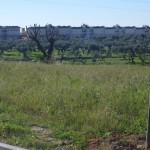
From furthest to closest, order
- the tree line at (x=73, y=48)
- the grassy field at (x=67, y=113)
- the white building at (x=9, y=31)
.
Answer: the white building at (x=9, y=31) < the tree line at (x=73, y=48) < the grassy field at (x=67, y=113)

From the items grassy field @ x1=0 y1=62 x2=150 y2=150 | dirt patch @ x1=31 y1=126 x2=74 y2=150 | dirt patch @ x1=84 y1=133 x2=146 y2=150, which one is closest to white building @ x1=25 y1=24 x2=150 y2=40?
grassy field @ x1=0 y1=62 x2=150 y2=150

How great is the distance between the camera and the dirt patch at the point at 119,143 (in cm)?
469

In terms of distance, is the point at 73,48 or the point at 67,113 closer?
the point at 67,113

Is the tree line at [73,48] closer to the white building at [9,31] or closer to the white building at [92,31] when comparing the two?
the white building at [9,31]

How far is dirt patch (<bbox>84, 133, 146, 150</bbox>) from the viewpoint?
469cm

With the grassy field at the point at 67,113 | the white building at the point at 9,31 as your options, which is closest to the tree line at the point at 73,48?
the grassy field at the point at 67,113

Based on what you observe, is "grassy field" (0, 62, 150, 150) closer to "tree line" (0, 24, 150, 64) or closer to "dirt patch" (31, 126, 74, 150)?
"dirt patch" (31, 126, 74, 150)

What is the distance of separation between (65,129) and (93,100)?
1617 mm

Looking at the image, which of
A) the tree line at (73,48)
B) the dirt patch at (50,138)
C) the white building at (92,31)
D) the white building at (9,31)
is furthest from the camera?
the white building at (92,31)

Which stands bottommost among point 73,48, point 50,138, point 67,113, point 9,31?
point 73,48

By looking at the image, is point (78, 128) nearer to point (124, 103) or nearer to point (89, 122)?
point (89, 122)

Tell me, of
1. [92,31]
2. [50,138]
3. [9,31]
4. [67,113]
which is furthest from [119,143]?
[92,31]

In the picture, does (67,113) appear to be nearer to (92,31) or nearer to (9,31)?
(9,31)

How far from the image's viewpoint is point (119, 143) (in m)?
4.80
